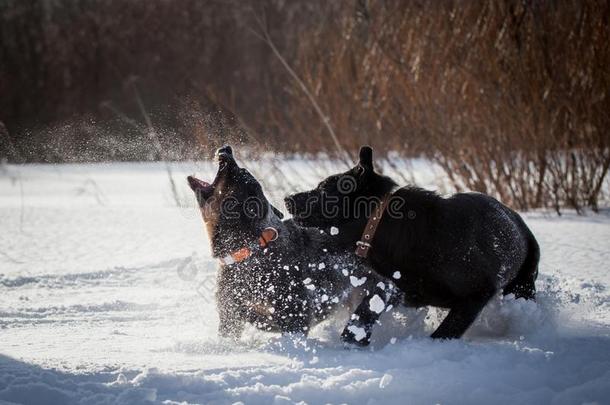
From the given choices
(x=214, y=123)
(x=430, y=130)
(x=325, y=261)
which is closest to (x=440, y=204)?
(x=325, y=261)

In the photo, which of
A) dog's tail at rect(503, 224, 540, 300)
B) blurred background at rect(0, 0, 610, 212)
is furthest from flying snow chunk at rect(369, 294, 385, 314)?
blurred background at rect(0, 0, 610, 212)

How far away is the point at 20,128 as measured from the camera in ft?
66.2

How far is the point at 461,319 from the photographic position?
3.74 meters

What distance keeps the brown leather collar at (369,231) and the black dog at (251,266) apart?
0.21m

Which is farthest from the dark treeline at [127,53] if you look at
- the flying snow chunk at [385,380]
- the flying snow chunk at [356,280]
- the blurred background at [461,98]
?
the flying snow chunk at [385,380]

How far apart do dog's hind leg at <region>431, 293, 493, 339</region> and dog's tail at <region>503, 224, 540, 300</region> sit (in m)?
0.50

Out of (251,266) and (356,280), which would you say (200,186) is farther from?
(356,280)

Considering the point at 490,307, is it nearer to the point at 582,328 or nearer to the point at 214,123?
the point at 582,328

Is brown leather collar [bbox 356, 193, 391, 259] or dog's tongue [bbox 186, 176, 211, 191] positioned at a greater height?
dog's tongue [bbox 186, 176, 211, 191]

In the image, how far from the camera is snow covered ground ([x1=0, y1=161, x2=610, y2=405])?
300 centimetres

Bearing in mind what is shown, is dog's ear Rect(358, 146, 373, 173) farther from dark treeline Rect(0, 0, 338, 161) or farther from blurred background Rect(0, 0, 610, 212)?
dark treeline Rect(0, 0, 338, 161)

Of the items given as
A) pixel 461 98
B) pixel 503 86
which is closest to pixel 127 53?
pixel 461 98

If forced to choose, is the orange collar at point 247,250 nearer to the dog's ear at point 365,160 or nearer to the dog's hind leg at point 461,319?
the dog's ear at point 365,160

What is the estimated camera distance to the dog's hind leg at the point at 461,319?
374 centimetres
